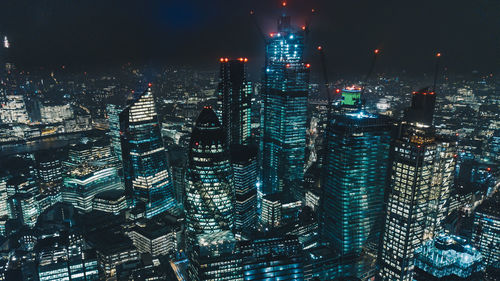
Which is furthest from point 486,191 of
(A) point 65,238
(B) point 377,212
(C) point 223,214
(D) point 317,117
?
(A) point 65,238

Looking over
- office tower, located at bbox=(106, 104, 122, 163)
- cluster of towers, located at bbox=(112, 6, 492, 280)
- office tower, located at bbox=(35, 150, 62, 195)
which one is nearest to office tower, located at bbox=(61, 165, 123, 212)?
office tower, located at bbox=(35, 150, 62, 195)

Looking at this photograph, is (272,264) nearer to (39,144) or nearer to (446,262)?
(446,262)

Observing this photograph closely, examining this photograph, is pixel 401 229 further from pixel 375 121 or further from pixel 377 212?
pixel 375 121

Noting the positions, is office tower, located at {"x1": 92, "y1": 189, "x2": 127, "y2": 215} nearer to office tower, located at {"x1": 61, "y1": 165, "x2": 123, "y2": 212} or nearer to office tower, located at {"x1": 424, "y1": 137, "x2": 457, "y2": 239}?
office tower, located at {"x1": 61, "y1": 165, "x2": 123, "y2": 212}

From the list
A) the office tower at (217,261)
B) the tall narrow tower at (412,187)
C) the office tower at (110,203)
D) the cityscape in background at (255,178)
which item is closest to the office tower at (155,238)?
the cityscape in background at (255,178)

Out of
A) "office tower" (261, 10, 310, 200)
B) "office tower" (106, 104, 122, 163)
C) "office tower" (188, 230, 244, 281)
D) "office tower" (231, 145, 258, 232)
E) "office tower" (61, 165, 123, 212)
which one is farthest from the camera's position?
"office tower" (106, 104, 122, 163)
